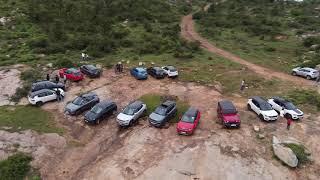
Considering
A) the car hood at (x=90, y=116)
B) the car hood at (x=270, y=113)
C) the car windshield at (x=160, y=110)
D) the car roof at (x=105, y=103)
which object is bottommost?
the car hood at (x=90, y=116)

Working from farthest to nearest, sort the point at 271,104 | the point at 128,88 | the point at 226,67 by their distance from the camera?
the point at 226,67 < the point at 128,88 < the point at 271,104

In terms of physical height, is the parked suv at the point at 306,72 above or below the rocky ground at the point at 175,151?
above

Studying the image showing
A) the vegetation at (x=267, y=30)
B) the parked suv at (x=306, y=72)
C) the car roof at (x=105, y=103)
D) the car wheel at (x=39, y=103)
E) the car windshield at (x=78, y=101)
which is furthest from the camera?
the vegetation at (x=267, y=30)

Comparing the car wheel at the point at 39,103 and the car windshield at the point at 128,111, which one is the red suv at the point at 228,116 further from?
the car wheel at the point at 39,103

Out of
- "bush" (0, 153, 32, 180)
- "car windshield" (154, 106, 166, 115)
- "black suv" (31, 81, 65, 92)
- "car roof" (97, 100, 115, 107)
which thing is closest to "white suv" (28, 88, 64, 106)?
"black suv" (31, 81, 65, 92)

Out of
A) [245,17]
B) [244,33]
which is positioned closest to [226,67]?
[244,33]

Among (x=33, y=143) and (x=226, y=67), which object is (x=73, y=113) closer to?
(x=33, y=143)

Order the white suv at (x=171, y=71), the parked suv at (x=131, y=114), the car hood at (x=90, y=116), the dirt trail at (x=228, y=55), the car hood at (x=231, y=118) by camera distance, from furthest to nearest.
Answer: the dirt trail at (x=228, y=55) → the white suv at (x=171, y=71) → the car hood at (x=90, y=116) → the parked suv at (x=131, y=114) → the car hood at (x=231, y=118)

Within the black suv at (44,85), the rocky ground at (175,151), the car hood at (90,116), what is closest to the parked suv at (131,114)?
the rocky ground at (175,151)
